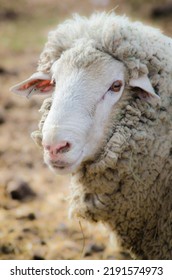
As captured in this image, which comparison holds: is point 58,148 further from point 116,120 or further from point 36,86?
point 36,86

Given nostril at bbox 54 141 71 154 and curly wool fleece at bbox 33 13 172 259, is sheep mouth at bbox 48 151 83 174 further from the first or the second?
curly wool fleece at bbox 33 13 172 259

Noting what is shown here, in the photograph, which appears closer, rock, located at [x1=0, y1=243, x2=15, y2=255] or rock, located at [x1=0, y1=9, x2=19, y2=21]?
rock, located at [x1=0, y1=243, x2=15, y2=255]

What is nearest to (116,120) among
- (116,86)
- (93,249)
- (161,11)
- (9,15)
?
(116,86)

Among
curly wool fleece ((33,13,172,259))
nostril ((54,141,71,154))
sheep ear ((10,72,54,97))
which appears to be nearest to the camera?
nostril ((54,141,71,154))

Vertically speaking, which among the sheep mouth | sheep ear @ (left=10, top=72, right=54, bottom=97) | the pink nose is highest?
sheep ear @ (left=10, top=72, right=54, bottom=97)

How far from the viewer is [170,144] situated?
3773mm

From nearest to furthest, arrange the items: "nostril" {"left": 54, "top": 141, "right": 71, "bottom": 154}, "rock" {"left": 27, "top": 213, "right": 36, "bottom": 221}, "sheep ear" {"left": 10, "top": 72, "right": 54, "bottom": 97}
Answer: "nostril" {"left": 54, "top": 141, "right": 71, "bottom": 154}
"sheep ear" {"left": 10, "top": 72, "right": 54, "bottom": 97}
"rock" {"left": 27, "top": 213, "right": 36, "bottom": 221}

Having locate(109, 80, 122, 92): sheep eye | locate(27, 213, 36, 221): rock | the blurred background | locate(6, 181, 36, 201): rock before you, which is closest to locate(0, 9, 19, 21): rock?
the blurred background

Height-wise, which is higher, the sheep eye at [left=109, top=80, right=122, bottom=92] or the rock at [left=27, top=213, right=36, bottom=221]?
the sheep eye at [left=109, top=80, right=122, bottom=92]

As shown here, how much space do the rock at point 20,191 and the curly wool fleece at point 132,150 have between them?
1.85 metres

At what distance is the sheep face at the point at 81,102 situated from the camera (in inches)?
135

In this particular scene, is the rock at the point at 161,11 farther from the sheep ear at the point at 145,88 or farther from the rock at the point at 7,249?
the sheep ear at the point at 145,88

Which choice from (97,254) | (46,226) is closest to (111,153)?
(97,254)

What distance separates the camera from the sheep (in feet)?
11.8
